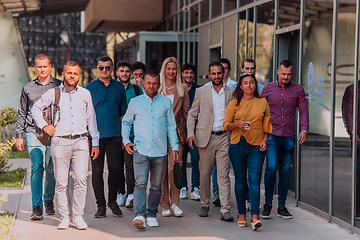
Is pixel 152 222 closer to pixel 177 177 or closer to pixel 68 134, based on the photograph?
pixel 177 177

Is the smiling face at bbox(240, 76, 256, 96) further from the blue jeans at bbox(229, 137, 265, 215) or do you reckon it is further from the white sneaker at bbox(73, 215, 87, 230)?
the white sneaker at bbox(73, 215, 87, 230)

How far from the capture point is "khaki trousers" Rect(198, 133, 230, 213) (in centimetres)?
625

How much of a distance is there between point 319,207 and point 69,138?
3.35 meters

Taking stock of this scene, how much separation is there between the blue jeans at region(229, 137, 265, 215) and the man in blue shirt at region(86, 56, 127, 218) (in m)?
1.49

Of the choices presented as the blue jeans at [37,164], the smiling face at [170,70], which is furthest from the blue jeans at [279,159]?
the blue jeans at [37,164]

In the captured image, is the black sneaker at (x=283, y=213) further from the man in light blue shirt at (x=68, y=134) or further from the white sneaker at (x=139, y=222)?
the man in light blue shirt at (x=68, y=134)

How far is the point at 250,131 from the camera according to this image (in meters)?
5.77

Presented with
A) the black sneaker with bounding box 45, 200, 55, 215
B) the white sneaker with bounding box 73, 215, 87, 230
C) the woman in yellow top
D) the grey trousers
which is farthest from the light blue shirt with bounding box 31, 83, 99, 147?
the woman in yellow top

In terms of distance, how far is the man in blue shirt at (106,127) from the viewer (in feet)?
20.8

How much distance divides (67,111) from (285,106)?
269 cm

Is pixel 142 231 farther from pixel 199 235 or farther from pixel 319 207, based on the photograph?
pixel 319 207

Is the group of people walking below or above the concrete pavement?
above

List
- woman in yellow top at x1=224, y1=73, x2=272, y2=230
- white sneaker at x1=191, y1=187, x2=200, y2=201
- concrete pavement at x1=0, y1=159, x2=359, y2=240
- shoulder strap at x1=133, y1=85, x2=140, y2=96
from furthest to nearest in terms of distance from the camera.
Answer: white sneaker at x1=191, y1=187, x2=200, y2=201 → shoulder strap at x1=133, y1=85, x2=140, y2=96 → woman in yellow top at x1=224, y1=73, x2=272, y2=230 → concrete pavement at x1=0, y1=159, x2=359, y2=240

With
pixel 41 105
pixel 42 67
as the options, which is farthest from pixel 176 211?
pixel 42 67
